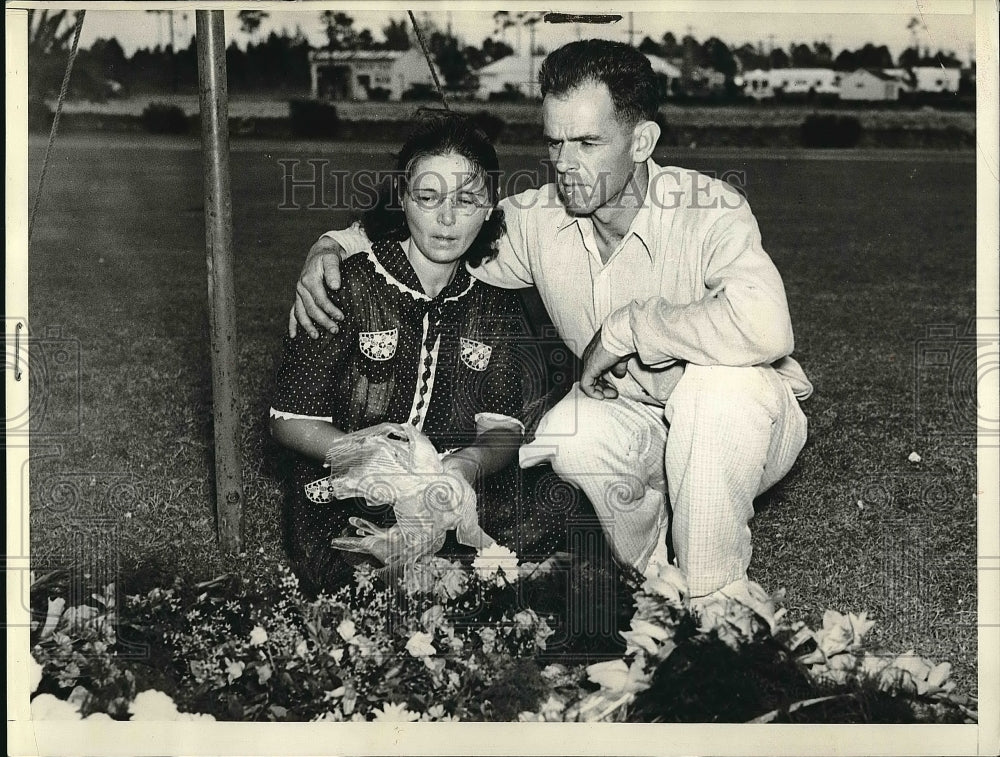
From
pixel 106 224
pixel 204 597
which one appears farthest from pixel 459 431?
pixel 106 224

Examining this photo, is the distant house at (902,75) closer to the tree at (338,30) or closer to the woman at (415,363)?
the woman at (415,363)

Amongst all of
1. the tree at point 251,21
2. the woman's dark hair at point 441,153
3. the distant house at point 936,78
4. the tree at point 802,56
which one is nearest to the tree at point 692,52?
the tree at point 802,56

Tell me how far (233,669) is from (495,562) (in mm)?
738

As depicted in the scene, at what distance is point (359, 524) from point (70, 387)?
0.93 meters

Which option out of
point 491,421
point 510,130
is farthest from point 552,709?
point 510,130

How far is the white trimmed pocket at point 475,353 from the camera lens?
337 centimetres

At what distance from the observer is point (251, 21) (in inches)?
135

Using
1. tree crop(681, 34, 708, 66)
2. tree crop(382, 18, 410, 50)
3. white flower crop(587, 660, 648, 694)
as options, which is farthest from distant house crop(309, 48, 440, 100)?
white flower crop(587, 660, 648, 694)

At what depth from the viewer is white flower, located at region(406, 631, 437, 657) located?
3.13m

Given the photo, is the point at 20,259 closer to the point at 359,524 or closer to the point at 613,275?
the point at 359,524

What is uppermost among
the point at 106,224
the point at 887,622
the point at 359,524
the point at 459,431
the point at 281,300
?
the point at 106,224

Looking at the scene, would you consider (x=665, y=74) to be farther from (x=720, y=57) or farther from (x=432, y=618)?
(x=432, y=618)

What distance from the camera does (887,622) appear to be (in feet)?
10.8

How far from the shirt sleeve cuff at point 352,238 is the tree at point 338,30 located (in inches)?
22.4
